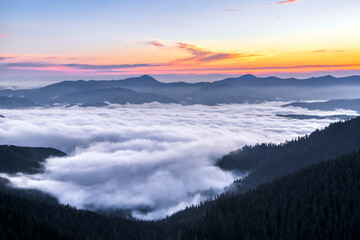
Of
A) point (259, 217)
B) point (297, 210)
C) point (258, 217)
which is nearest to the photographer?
point (258, 217)

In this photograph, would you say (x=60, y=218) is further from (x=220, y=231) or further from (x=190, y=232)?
(x=220, y=231)

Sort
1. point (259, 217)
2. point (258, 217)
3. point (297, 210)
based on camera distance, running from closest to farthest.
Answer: point (258, 217) < point (259, 217) < point (297, 210)

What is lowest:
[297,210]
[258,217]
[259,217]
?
[259,217]

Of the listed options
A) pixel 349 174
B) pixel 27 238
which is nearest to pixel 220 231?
pixel 349 174

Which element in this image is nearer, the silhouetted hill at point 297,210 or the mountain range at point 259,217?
the mountain range at point 259,217

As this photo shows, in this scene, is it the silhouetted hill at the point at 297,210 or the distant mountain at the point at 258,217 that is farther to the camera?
the silhouetted hill at the point at 297,210

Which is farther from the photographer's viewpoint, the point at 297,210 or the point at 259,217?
the point at 297,210

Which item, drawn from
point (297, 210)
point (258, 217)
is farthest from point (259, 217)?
point (297, 210)

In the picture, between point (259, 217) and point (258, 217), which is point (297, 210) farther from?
point (258, 217)

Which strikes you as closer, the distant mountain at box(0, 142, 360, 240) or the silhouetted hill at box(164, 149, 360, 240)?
the distant mountain at box(0, 142, 360, 240)

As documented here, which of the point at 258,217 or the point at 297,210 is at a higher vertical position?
the point at 297,210

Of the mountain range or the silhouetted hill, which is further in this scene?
the silhouetted hill
